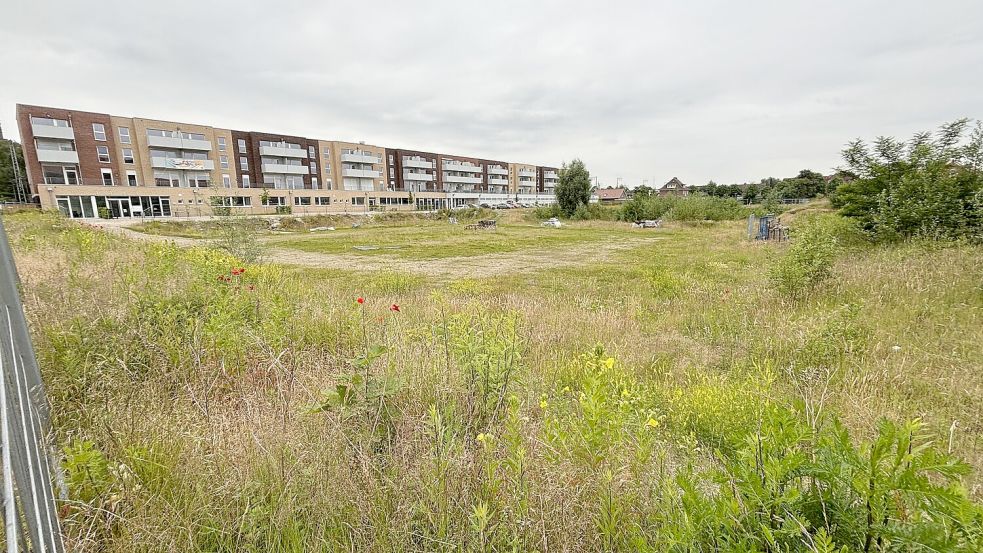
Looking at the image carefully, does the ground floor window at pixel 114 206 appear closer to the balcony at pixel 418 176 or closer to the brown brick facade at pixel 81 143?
the brown brick facade at pixel 81 143

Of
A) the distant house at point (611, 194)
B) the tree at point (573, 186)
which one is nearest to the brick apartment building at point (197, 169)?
the tree at point (573, 186)

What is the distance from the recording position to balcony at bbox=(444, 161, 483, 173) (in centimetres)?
9388

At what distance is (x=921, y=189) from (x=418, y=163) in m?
83.4

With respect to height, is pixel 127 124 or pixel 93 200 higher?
pixel 127 124

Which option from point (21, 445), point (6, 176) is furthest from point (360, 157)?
point (21, 445)

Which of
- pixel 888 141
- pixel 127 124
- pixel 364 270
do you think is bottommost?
pixel 364 270

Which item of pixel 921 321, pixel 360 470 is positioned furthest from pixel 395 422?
pixel 921 321

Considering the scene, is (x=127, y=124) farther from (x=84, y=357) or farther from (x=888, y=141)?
(x=888, y=141)

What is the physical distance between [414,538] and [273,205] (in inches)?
2675

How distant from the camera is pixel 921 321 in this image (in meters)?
5.93

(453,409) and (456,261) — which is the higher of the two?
(453,409)

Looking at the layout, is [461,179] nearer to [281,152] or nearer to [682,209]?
[281,152]

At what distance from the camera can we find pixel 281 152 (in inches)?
2509

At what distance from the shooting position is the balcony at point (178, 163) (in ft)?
166
